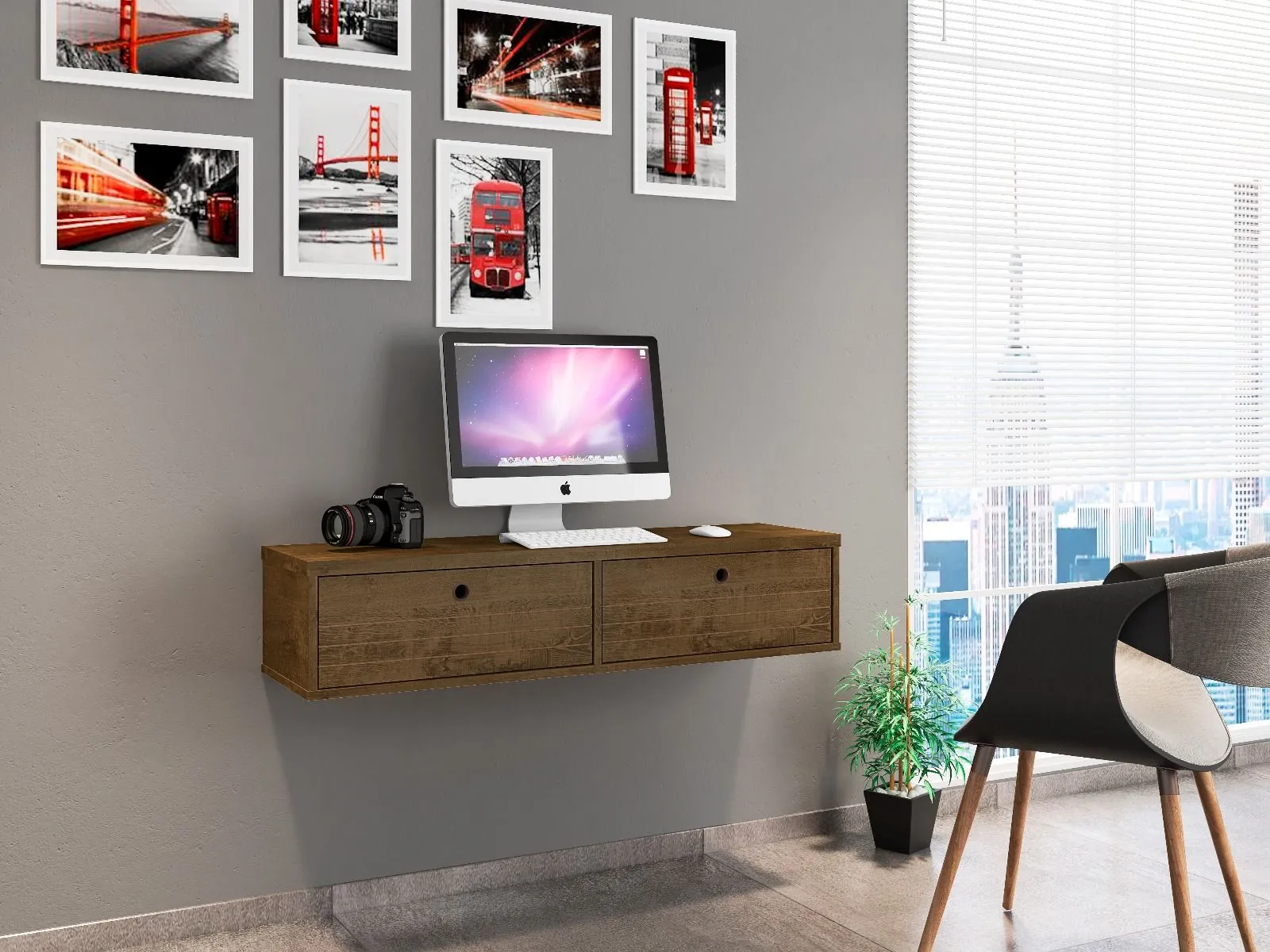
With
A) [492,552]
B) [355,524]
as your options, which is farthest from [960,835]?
[355,524]

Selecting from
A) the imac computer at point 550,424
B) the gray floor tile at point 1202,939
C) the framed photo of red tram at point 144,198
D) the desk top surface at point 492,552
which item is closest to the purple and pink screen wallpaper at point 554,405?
the imac computer at point 550,424

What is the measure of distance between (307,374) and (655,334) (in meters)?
0.92

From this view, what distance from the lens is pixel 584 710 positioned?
3.41m

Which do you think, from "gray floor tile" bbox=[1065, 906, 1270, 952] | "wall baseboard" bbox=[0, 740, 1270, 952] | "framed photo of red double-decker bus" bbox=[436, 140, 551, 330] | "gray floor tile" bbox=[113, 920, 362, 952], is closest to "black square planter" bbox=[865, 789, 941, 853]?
"wall baseboard" bbox=[0, 740, 1270, 952]

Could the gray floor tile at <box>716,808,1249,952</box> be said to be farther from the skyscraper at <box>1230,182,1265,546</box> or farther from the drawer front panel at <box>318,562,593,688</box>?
the skyscraper at <box>1230,182,1265,546</box>

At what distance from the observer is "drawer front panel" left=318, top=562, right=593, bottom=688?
2713 millimetres

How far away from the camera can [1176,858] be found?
251 cm

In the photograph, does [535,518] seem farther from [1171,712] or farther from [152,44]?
[1171,712]

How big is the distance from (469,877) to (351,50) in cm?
204

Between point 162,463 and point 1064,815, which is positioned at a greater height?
point 162,463

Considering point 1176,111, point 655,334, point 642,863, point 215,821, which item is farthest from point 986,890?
point 1176,111

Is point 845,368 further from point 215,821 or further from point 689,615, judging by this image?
point 215,821

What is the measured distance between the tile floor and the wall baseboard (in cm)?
3

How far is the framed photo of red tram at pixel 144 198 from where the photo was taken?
9.26 feet
